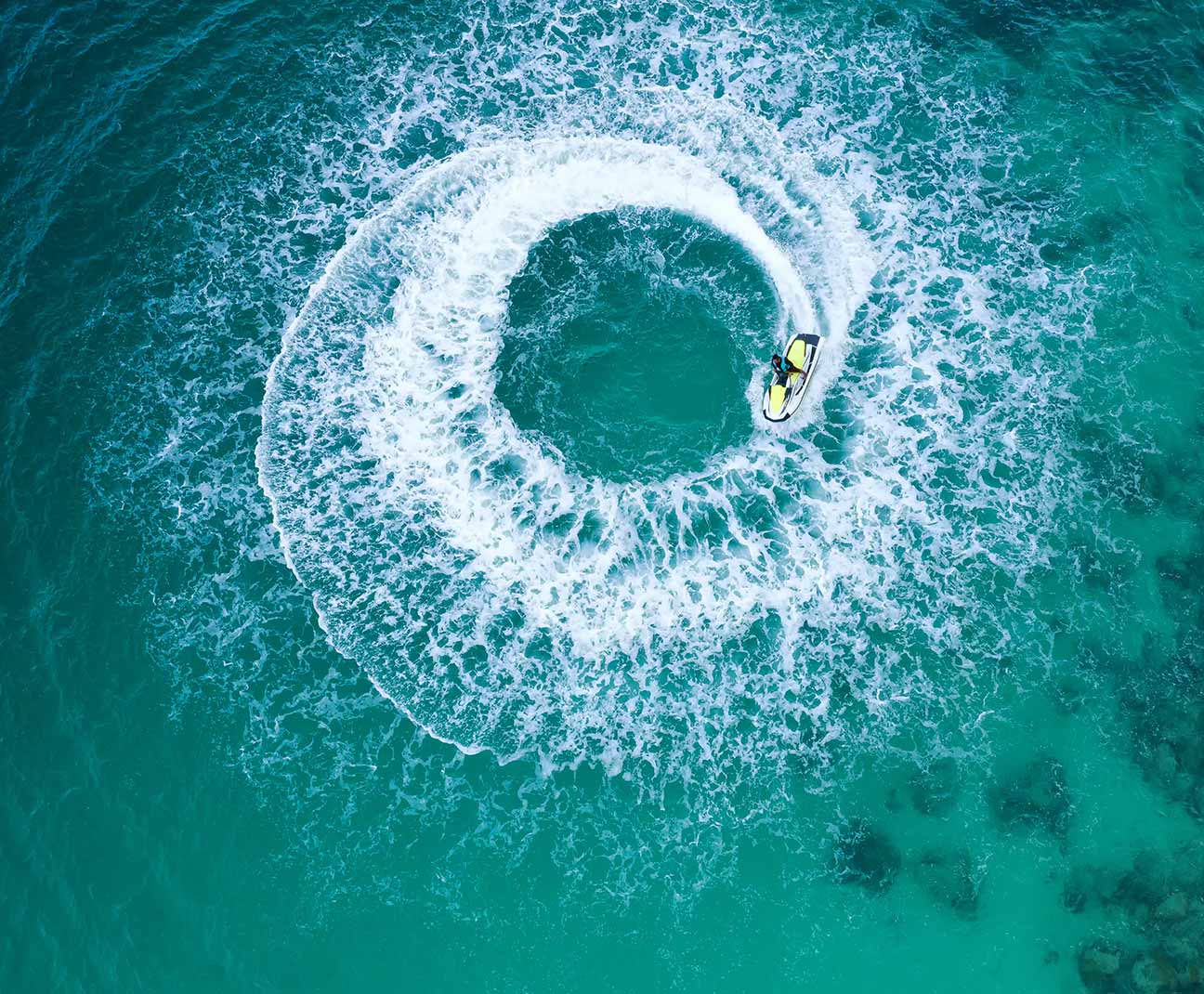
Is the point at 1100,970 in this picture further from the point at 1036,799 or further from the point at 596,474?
the point at 596,474

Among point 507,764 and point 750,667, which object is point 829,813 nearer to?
point 750,667

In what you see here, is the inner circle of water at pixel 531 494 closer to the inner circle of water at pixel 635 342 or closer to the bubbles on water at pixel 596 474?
the bubbles on water at pixel 596 474

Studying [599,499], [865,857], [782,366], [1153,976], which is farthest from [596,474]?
[1153,976]

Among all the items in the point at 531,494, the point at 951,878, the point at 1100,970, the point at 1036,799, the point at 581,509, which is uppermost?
the point at 531,494

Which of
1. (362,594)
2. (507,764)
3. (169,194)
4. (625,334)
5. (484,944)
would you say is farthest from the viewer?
(169,194)

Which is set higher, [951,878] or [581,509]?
[581,509]

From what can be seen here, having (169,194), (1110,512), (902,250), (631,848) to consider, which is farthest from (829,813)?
(169,194)
